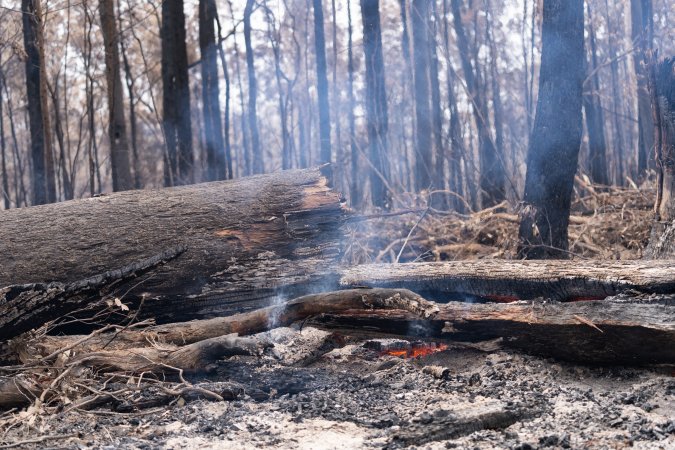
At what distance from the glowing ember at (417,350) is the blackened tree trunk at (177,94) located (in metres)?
8.20

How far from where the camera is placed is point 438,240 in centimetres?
733

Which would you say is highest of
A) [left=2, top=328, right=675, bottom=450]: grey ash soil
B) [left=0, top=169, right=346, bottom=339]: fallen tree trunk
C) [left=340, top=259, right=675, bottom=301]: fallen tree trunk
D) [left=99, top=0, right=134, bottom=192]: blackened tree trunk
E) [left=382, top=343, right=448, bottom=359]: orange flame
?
[left=99, top=0, right=134, bottom=192]: blackened tree trunk

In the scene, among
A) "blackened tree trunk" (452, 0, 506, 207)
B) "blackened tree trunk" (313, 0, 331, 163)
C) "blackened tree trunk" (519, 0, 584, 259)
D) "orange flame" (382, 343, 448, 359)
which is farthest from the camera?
"blackened tree trunk" (313, 0, 331, 163)

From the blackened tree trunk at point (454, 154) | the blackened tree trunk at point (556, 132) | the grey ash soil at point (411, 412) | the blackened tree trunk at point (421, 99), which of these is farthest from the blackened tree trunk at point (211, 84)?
the grey ash soil at point (411, 412)

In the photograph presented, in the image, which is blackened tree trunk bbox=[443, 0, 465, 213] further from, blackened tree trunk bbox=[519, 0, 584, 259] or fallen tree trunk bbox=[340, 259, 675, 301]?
fallen tree trunk bbox=[340, 259, 675, 301]

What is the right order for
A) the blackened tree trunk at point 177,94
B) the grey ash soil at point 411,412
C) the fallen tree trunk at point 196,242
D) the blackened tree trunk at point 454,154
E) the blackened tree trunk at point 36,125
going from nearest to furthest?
the grey ash soil at point 411,412 → the fallen tree trunk at point 196,242 → the blackened tree trunk at point 36,125 → the blackened tree trunk at point 454,154 → the blackened tree trunk at point 177,94

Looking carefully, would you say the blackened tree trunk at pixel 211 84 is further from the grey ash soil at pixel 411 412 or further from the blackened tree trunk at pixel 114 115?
the grey ash soil at pixel 411 412

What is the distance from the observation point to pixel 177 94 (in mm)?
11812

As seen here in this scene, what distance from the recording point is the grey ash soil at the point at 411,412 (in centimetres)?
254

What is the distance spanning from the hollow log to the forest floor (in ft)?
0.28

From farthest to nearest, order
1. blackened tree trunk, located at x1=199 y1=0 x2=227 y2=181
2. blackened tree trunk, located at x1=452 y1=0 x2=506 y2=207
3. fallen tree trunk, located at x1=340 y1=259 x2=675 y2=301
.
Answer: blackened tree trunk, located at x1=199 y1=0 x2=227 y2=181 < blackened tree trunk, located at x1=452 y1=0 x2=506 y2=207 < fallen tree trunk, located at x1=340 y1=259 x2=675 y2=301

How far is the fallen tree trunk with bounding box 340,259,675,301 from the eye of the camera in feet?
10.7

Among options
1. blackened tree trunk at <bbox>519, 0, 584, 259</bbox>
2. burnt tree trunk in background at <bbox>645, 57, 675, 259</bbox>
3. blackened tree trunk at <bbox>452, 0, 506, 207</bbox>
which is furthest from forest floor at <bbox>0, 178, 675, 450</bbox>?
blackened tree trunk at <bbox>452, 0, 506, 207</bbox>

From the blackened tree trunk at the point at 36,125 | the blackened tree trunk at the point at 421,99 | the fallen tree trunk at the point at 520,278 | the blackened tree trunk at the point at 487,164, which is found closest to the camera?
the fallen tree trunk at the point at 520,278
